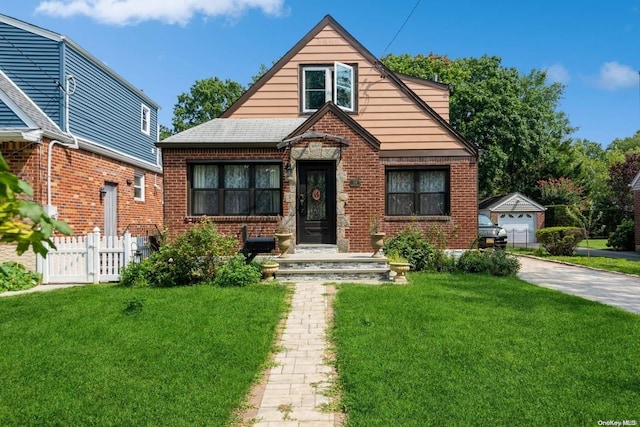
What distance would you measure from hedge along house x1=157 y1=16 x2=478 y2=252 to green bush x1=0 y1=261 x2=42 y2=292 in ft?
11.0

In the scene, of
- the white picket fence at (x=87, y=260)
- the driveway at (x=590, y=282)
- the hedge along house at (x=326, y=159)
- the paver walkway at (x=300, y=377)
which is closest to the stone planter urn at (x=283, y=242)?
the hedge along house at (x=326, y=159)

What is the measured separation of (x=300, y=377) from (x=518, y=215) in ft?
89.5

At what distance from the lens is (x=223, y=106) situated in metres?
39.8

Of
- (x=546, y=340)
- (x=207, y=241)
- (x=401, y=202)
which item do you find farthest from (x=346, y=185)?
(x=546, y=340)

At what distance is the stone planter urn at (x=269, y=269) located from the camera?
31.6 ft

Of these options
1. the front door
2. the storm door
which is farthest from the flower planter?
the storm door

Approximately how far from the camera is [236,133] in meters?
12.1

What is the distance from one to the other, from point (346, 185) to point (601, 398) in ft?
27.5

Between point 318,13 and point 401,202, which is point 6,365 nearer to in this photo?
point 401,202

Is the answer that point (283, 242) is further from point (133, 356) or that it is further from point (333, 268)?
point (133, 356)

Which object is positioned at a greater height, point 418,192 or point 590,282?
point 418,192

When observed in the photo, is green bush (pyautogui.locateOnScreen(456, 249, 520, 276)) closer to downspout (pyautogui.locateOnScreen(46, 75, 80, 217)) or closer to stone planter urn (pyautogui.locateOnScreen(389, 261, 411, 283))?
stone planter urn (pyautogui.locateOnScreen(389, 261, 411, 283))

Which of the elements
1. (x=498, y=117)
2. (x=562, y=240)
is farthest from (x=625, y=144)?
(x=562, y=240)

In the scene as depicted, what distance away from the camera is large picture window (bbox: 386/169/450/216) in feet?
41.0
